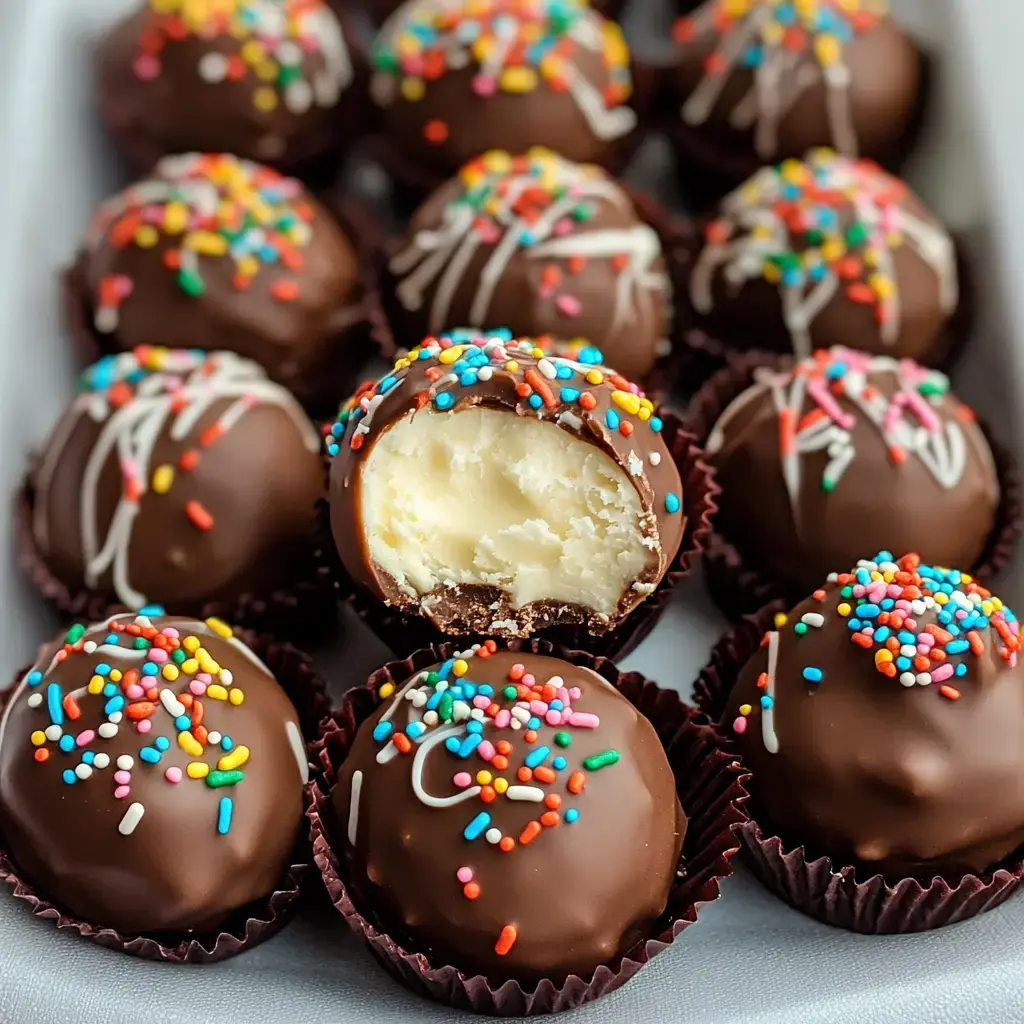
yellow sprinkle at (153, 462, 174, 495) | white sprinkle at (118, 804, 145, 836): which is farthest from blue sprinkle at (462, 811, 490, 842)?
yellow sprinkle at (153, 462, 174, 495)

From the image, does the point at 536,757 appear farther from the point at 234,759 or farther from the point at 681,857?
the point at 234,759

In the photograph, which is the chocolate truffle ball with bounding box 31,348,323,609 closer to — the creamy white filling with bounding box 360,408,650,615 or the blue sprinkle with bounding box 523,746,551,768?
the creamy white filling with bounding box 360,408,650,615

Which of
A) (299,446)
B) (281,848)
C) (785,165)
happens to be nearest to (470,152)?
(785,165)

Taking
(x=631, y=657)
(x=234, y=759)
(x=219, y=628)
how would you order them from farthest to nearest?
(x=631, y=657) < (x=219, y=628) < (x=234, y=759)

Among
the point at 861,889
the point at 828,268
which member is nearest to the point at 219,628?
Result: the point at 861,889

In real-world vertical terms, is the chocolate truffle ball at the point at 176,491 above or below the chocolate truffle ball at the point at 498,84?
below

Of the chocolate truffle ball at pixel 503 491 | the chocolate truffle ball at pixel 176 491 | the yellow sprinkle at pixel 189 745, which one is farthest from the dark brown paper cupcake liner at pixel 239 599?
the yellow sprinkle at pixel 189 745

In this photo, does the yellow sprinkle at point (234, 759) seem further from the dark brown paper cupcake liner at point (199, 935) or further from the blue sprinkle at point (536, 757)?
the blue sprinkle at point (536, 757)
